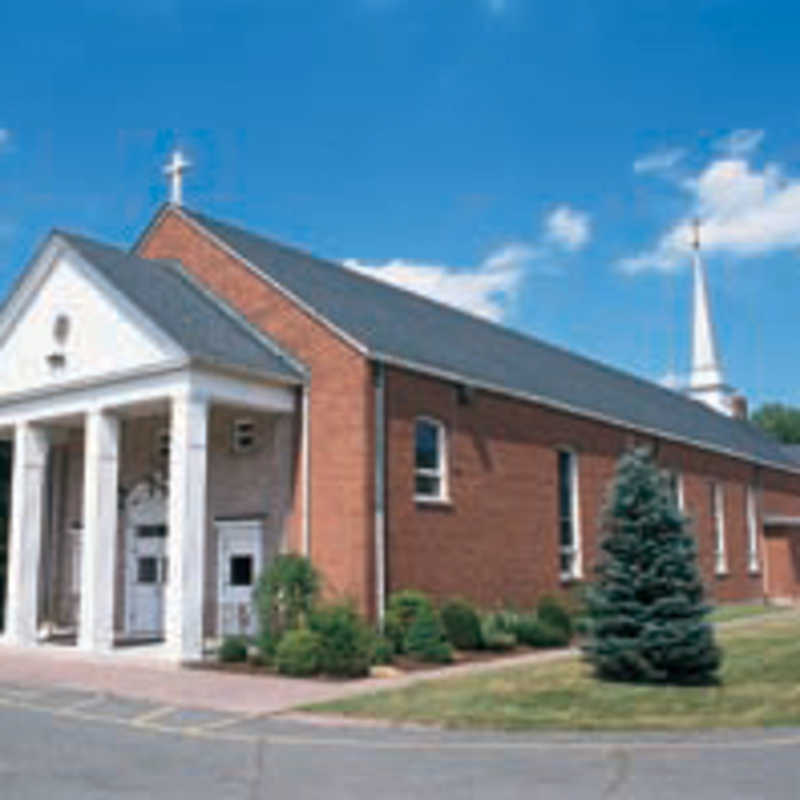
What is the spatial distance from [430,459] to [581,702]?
9250mm

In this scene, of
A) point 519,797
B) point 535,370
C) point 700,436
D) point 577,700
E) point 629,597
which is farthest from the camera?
point 700,436

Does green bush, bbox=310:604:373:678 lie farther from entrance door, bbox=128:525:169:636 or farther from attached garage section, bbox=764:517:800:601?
attached garage section, bbox=764:517:800:601

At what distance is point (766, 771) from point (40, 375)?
57.3 ft

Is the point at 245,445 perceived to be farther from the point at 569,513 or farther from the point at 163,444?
the point at 569,513

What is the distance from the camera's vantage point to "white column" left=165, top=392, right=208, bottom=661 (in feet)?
58.7

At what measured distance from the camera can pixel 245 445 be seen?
21.9 m

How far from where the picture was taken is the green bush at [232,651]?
58.9 ft

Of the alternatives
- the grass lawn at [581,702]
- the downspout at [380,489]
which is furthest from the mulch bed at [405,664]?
the grass lawn at [581,702]

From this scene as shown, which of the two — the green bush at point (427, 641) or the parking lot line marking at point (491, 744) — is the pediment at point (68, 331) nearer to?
the green bush at point (427, 641)

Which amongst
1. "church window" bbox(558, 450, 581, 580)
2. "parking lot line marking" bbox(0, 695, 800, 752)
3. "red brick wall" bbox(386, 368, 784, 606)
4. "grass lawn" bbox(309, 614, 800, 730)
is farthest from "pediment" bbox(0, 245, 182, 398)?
"church window" bbox(558, 450, 581, 580)

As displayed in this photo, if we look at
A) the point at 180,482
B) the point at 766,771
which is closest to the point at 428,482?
the point at 180,482

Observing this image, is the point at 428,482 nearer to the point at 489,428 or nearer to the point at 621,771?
the point at 489,428

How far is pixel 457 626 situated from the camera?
19.7 meters

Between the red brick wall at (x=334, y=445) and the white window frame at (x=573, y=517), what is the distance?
26.3 ft
